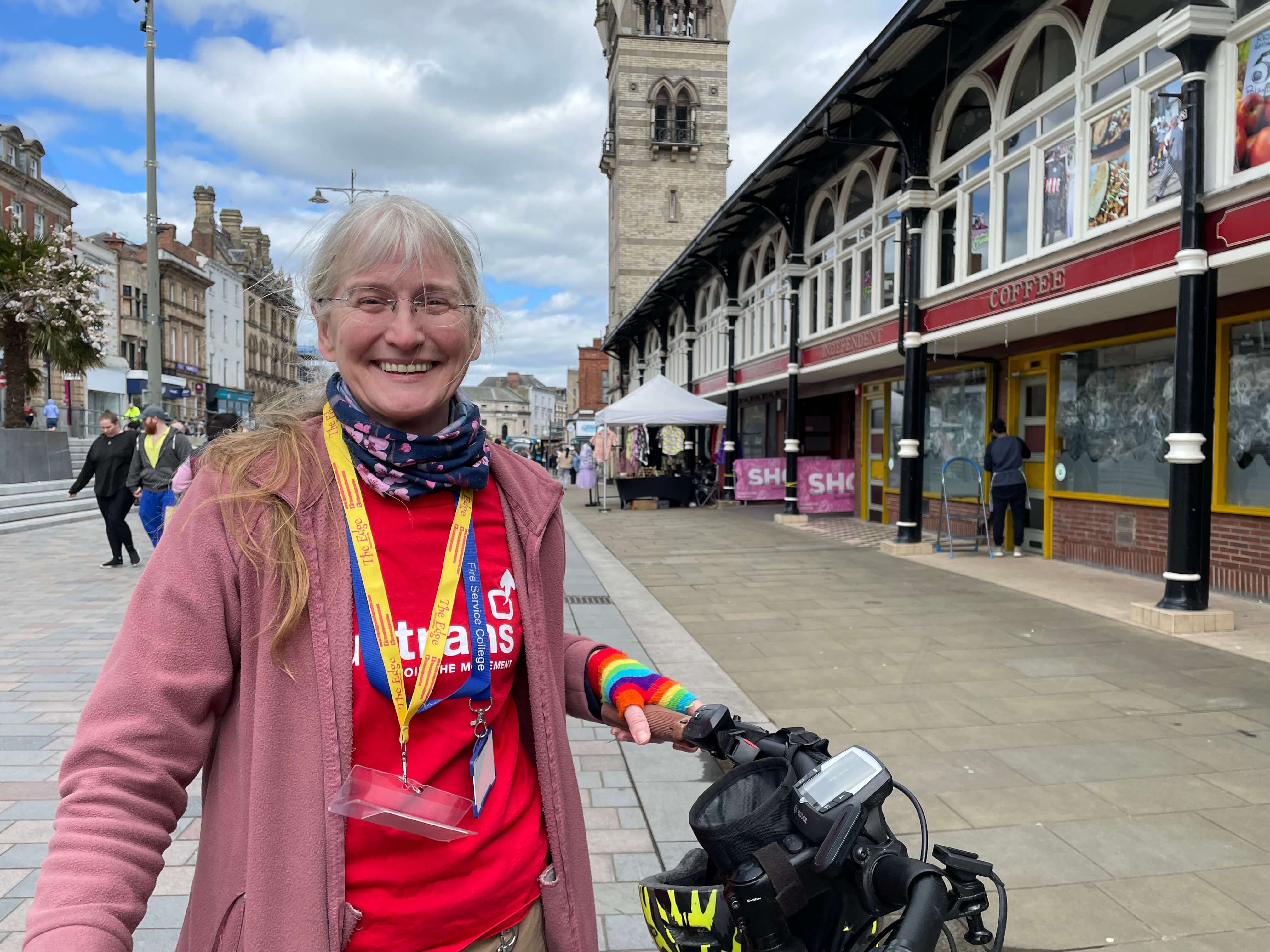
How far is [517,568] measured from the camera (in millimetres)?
1544

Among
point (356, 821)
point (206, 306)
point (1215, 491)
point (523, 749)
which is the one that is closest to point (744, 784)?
point (523, 749)

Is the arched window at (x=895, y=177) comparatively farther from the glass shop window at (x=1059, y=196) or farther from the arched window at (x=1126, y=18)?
the arched window at (x=1126, y=18)

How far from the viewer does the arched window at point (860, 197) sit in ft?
50.6

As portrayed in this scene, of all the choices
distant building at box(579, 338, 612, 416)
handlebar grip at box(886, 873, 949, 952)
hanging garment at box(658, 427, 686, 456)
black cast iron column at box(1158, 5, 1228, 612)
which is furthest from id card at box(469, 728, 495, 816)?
distant building at box(579, 338, 612, 416)

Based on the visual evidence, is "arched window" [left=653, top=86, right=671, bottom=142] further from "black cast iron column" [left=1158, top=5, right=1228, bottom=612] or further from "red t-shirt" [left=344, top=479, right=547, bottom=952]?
"red t-shirt" [left=344, top=479, right=547, bottom=952]

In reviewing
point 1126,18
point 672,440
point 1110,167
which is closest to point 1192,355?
point 1110,167

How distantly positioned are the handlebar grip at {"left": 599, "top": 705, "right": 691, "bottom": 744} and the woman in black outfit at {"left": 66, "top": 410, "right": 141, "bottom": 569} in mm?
10528

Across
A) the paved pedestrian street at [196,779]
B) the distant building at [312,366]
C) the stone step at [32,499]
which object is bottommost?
the paved pedestrian street at [196,779]

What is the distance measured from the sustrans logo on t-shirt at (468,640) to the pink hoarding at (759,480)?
1781 cm

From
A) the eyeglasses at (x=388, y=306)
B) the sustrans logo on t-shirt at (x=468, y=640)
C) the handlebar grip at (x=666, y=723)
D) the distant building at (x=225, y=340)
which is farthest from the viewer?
the distant building at (x=225, y=340)

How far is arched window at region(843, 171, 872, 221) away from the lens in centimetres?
1542

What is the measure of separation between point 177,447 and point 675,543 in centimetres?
704

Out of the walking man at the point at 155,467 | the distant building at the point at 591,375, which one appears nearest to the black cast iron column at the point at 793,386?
the walking man at the point at 155,467

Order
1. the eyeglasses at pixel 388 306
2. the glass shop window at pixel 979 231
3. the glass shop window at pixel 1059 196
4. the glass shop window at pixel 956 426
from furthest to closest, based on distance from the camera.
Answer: the glass shop window at pixel 956 426 → the glass shop window at pixel 979 231 → the glass shop window at pixel 1059 196 → the eyeglasses at pixel 388 306
